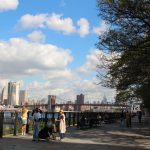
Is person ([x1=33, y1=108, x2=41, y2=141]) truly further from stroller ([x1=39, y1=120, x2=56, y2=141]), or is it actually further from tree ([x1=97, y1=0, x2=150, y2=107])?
tree ([x1=97, y1=0, x2=150, y2=107])

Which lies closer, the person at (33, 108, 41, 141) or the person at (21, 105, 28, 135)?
the person at (33, 108, 41, 141)

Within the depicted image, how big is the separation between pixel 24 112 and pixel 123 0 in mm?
8751

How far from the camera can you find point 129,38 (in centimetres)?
3059

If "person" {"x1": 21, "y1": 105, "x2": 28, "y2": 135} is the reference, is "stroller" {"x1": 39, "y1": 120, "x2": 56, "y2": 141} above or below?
below

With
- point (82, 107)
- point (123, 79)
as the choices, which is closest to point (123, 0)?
point (123, 79)

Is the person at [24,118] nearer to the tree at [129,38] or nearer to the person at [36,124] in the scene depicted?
the person at [36,124]

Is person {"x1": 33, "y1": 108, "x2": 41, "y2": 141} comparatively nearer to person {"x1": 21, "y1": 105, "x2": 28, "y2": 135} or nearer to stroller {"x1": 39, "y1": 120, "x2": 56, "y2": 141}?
stroller {"x1": 39, "y1": 120, "x2": 56, "y2": 141}

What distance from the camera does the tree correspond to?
28.3m

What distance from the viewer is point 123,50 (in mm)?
30922

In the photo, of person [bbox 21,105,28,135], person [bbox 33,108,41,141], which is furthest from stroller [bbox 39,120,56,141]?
person [bbox 21,105,28,135]

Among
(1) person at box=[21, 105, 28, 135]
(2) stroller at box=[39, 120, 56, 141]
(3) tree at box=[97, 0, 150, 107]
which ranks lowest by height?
(2) stroller at box=[39, 120, 56, 141]

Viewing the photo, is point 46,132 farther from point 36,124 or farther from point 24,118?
point 24,118

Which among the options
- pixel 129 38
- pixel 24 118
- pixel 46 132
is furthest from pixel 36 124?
pixel 129 38

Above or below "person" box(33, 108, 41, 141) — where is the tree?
above
